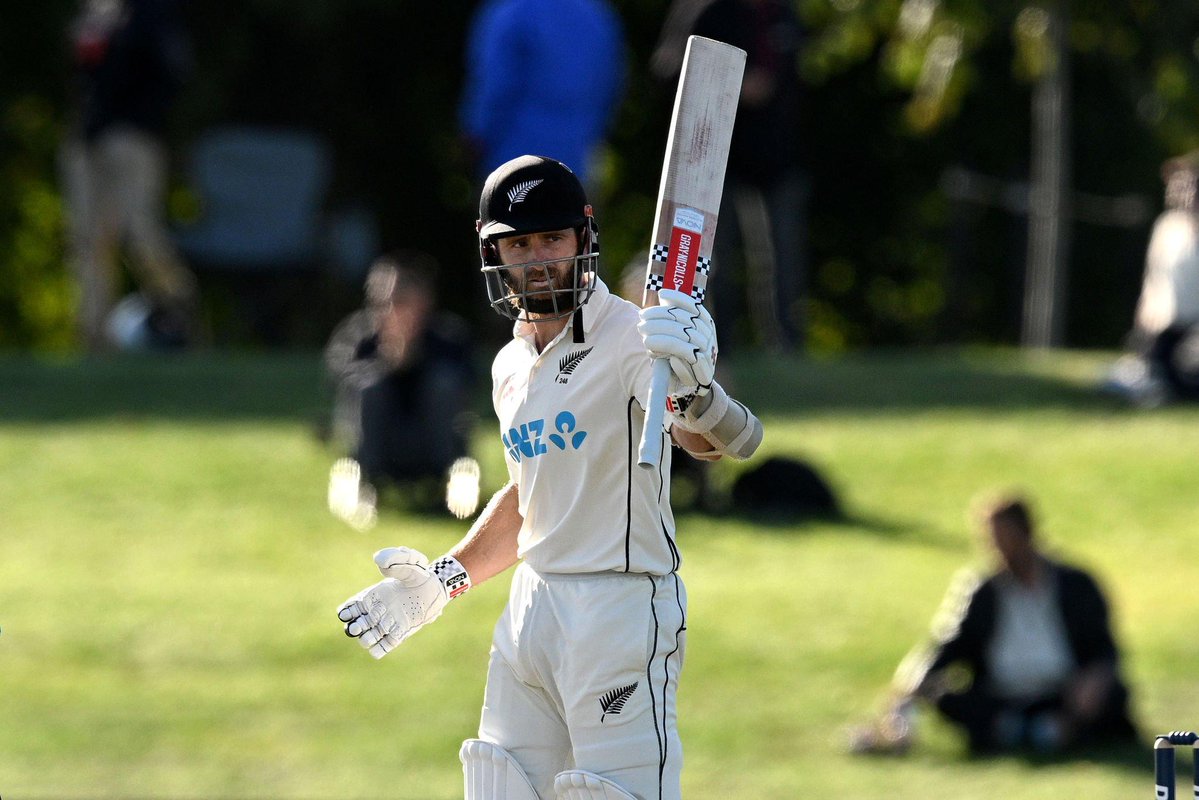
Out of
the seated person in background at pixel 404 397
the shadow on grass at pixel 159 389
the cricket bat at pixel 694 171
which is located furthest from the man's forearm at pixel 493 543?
the shadow on grass at pixel 159 389

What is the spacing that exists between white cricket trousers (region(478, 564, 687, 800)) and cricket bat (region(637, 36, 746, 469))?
2.07 feet

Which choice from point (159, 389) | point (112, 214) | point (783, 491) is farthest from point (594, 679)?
point (112, 214)

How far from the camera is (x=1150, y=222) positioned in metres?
23.0

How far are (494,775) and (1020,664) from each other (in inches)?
195

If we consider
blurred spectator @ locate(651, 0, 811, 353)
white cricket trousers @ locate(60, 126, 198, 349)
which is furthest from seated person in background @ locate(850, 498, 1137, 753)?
white cricket trousers @ locate(60, 126, 198, 349)

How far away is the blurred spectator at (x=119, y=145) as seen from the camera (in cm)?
1287

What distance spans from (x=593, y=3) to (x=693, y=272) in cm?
673

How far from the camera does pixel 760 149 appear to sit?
466 inches

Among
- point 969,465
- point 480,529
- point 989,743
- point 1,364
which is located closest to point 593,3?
point 969,465

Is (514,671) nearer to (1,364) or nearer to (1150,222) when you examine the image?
(1,364)

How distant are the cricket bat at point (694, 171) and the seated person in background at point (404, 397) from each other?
6224 millimetres

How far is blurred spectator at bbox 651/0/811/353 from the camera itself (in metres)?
10.6

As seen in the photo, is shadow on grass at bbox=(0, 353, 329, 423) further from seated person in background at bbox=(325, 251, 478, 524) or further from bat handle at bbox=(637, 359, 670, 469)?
bat handle at bbox=(637, 359, 670, 469)

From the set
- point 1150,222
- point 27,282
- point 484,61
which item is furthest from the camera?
point 27,282
